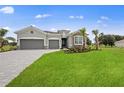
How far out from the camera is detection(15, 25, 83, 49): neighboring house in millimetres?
18672

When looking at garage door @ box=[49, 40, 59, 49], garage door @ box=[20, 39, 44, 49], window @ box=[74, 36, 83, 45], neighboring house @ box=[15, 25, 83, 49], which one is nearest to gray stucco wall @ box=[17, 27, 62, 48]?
neighboring house @ box=[15, 25, 83, 49]

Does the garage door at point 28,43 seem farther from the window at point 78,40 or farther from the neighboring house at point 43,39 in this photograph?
the window at point 78,40

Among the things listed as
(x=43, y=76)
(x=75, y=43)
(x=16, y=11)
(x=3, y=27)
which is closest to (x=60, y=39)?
(x=75, y=43)

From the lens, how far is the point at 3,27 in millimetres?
13734

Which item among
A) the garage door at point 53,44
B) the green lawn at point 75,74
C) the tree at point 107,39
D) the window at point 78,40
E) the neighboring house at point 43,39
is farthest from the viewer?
the garage door at point 53,44

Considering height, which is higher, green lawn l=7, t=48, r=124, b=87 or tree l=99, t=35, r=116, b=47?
tree l=99, t=35, r=116, b=47

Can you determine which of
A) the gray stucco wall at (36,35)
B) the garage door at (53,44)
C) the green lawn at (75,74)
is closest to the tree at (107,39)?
the green lawn at (75,74)

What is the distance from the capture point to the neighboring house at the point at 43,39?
1867cm

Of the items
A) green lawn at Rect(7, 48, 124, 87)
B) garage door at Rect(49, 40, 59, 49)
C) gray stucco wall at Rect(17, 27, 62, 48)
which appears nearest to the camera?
green lawn at Rect(7, 48, 124, 87)

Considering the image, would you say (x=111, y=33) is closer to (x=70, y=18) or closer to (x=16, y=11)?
(x=70, y=18)

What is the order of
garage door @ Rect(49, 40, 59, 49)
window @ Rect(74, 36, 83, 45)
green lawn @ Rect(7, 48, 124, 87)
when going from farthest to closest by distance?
garage door @ Rect(49, 40, 59, 49) → window @ Rect(74, 36, 83, 45) → green lawn @ Rect(7, 48, 124, 87)

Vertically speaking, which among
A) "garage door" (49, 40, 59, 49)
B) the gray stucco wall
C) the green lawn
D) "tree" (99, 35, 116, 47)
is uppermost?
the gray stucco wall

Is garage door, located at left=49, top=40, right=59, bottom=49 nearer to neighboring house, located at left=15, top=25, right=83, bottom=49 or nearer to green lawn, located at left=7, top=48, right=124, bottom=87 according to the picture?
neighboring house, located at left=15, top=25, right=83, bottom=49

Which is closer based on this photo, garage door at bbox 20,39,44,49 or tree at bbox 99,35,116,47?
tree at bbox 99,35,116,47
